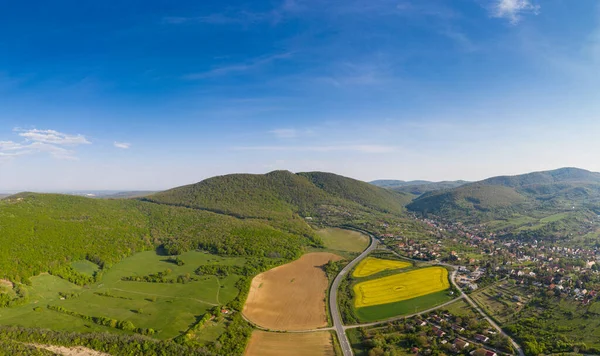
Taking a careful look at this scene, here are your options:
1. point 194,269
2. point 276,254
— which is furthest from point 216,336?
point 276,254

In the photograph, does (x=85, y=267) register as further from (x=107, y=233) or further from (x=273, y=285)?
(x=273, y=285)

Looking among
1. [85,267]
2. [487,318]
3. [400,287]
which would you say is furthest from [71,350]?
[487,318]

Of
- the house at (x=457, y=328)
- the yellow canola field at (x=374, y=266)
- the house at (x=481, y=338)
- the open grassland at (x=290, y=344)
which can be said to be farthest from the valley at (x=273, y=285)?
the yellow canola field at (x=374, y=266)

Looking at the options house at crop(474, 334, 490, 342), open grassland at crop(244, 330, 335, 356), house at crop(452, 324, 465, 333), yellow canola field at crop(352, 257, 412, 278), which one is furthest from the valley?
yellow canola field at crop(352, 257, 412, 278)

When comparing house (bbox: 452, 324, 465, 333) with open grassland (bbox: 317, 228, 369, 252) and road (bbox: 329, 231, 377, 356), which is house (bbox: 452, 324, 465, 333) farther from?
open grassland (bbox: 317, 228, 369, 252)

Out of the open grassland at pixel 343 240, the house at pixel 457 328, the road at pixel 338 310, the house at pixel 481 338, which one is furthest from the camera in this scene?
the open grassland at pixel 343 240

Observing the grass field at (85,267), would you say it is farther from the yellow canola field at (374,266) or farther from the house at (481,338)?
the house at (481,338)
